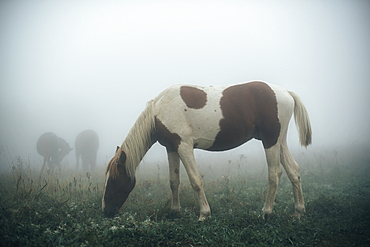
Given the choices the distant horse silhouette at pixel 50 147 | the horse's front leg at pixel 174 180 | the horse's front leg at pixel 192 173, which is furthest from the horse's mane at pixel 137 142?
the distant horse silhouette at pixel 50 147

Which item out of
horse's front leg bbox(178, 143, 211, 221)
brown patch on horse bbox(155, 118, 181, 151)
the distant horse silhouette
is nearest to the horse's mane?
brown patch on horse bbox(155, 118, 181, 151)

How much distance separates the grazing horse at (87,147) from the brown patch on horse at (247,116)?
1290cm

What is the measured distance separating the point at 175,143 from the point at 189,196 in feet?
5.58

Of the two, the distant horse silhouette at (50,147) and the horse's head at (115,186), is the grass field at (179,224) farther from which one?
the distant horse silhouette at (50,147)

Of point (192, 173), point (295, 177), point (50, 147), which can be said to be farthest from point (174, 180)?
point (50, 147)

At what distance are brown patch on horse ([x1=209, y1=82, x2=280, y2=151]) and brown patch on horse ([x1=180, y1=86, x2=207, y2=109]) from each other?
13.8 inches

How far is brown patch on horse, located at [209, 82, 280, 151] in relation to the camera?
11.1ft

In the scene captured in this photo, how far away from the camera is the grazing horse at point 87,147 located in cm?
1382

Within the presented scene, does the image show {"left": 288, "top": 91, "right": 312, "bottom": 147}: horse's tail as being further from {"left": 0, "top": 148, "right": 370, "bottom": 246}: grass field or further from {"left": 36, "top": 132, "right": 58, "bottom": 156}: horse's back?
{"left": 36, "top": 132, "right": 58, "bottom": 156}: horse's back

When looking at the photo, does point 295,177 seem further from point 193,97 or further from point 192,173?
point 193,97

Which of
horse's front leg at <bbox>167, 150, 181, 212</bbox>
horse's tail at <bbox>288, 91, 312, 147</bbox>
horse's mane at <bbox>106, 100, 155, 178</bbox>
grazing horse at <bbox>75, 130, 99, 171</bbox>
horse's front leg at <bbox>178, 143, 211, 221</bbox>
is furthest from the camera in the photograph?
grazing horse at <bbox>75, 130, 99, 171</bbox>

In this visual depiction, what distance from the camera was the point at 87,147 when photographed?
14367mm

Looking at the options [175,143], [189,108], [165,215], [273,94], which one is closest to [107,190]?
[165,215]

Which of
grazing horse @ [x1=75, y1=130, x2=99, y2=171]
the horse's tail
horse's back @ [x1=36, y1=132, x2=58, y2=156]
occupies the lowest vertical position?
grazing horse @ [x1=75, y1=130, x2=99, y2=171]
